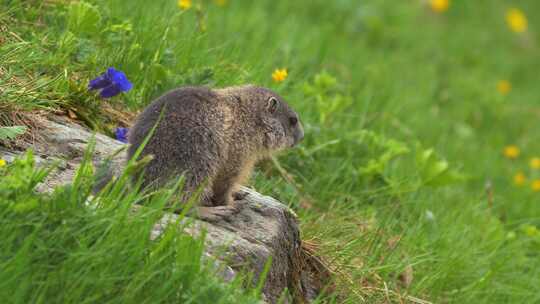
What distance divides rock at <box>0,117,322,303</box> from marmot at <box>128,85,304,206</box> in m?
0.18

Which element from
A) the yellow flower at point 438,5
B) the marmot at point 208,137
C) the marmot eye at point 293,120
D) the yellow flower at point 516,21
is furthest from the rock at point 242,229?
the yellow flower at point 516,21

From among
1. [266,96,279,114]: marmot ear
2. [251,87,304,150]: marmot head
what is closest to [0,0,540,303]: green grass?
[251,87,304,150]: marmot head

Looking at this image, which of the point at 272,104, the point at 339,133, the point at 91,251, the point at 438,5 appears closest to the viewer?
the point at 91,251

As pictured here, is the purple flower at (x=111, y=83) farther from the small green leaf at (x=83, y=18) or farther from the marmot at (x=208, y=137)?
the small green leaf at (x=83, y=18)

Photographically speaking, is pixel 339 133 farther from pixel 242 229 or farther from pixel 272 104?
pixel 242 229

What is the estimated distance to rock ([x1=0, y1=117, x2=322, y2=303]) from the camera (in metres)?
4.10

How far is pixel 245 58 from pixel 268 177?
1.30 m

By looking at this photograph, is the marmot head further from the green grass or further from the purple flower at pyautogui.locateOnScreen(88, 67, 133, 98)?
the purple flower at pyautogui.locateOnScreen(88, 67, 133, 98)

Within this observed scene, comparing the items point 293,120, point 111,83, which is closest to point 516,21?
point 293,120

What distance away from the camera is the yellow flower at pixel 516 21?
13688mm

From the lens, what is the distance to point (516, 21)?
13.7 meters

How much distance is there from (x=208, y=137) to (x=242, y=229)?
0.51 metres

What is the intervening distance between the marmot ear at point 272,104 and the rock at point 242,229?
0.56 metres

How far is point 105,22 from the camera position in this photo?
6047 millimetres
